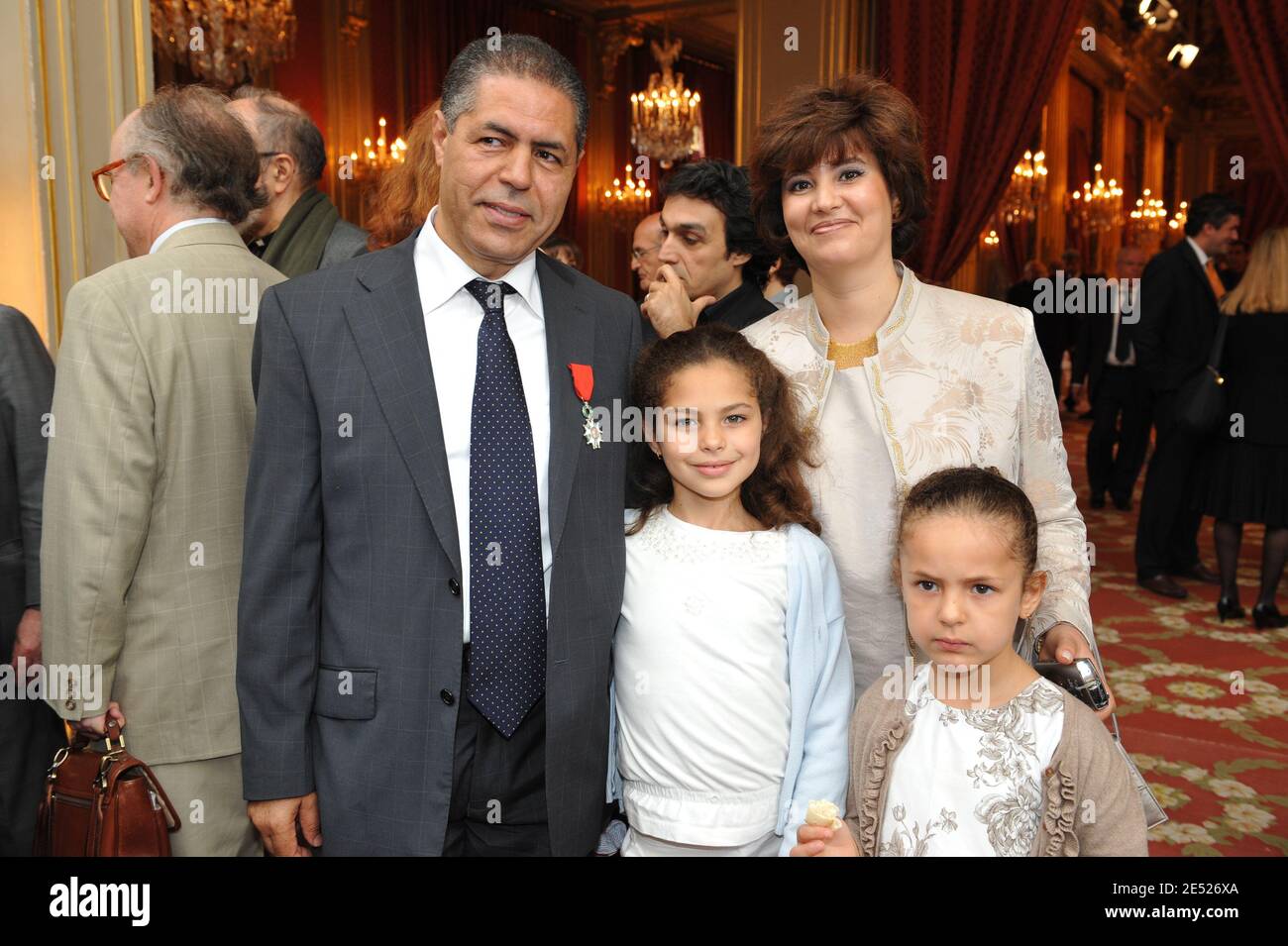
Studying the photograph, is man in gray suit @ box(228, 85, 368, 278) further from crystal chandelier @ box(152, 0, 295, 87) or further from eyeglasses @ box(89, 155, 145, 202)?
crystal chandelier @ box(152, 0, 295, 87)

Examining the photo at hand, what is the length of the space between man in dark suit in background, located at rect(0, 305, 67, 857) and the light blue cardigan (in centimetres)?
160

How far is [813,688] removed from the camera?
169 cm

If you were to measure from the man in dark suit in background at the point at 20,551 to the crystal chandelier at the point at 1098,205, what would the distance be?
1283 centimetres

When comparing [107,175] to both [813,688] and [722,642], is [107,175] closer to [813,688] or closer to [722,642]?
[722,642]

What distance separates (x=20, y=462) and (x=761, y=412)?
1562 mm

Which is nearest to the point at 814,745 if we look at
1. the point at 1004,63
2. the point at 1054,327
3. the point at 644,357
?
the point at 644,357

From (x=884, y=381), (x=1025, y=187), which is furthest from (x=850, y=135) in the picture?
(x=1025, y=187)

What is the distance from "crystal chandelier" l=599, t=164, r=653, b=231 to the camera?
38.9 feet

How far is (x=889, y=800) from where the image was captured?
161cm

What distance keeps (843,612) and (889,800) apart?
0.32 metres

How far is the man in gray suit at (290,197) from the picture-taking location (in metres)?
2.83

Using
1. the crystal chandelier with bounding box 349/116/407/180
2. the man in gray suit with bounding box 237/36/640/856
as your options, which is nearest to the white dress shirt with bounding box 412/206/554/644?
the man in gray suit with bounding box 237/36/640/856
